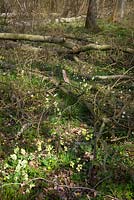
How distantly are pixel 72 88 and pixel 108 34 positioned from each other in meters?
6.82

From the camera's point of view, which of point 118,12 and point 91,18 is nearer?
point 91,18

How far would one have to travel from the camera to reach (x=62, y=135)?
18.0 feet

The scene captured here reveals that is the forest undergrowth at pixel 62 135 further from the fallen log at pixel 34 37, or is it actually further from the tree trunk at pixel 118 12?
the tree trunk at pixel 118 12

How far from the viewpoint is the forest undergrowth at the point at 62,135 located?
4.43 meters

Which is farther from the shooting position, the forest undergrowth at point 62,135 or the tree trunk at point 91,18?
the tree trunk at point 91,18

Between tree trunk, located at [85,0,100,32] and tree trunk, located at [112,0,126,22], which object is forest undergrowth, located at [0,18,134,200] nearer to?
tree trunk, located at [85,0,100,32]

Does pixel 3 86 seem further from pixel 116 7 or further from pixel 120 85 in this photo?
pixel 116 7

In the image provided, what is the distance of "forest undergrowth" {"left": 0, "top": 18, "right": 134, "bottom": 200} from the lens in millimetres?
4430

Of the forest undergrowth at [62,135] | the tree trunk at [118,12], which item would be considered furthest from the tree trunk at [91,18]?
the forest undergrowth at [62,135]

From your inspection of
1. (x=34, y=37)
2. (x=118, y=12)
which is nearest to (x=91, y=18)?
(x=118, y=12)

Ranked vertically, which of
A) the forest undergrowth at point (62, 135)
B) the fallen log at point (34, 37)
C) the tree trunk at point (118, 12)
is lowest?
the tree trunk at point (118, 12)

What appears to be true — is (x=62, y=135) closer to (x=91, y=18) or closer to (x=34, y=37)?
(x=34, y=37)

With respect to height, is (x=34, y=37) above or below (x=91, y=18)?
above

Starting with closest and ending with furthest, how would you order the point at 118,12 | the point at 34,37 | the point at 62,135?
1. the point at 62,135
2. the point at 34,37
3. the point at 118,12
